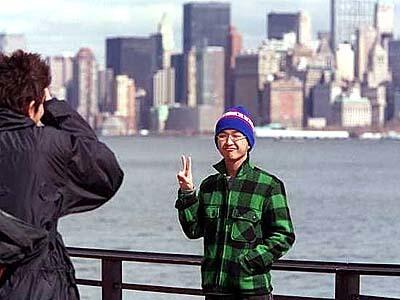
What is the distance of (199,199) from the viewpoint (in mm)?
5402

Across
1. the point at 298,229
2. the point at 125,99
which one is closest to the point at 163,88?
the point at 125,99

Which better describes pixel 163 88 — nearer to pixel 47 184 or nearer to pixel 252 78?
pixel 252 78

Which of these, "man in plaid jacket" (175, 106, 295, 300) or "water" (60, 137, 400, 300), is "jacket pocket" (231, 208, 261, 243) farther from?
"water" (60, 137, 400, 300)

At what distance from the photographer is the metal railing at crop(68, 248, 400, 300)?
6.49 m

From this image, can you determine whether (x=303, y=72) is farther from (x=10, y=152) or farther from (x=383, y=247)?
(x=10, y=152)

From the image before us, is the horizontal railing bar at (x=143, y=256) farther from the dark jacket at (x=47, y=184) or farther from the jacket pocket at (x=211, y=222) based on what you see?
the dark jacket at (x=47, y=184)

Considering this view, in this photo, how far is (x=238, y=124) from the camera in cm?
536

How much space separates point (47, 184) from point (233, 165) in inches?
50.7

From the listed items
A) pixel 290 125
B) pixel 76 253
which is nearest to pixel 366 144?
pixel 290 125

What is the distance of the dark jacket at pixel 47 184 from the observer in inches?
164

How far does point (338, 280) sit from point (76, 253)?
170cm

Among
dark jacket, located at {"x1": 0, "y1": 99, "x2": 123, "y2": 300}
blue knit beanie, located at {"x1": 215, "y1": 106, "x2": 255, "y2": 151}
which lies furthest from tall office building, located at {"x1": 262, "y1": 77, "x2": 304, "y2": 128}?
dark jacket, located at {"x1": 0, "y1": 99, "x2": 123, "y2": 300}

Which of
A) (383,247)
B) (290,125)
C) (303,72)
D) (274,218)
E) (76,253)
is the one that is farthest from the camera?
(303,72)

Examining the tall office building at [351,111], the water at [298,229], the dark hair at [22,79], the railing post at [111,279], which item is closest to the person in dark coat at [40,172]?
the dark hair at [22,79]
